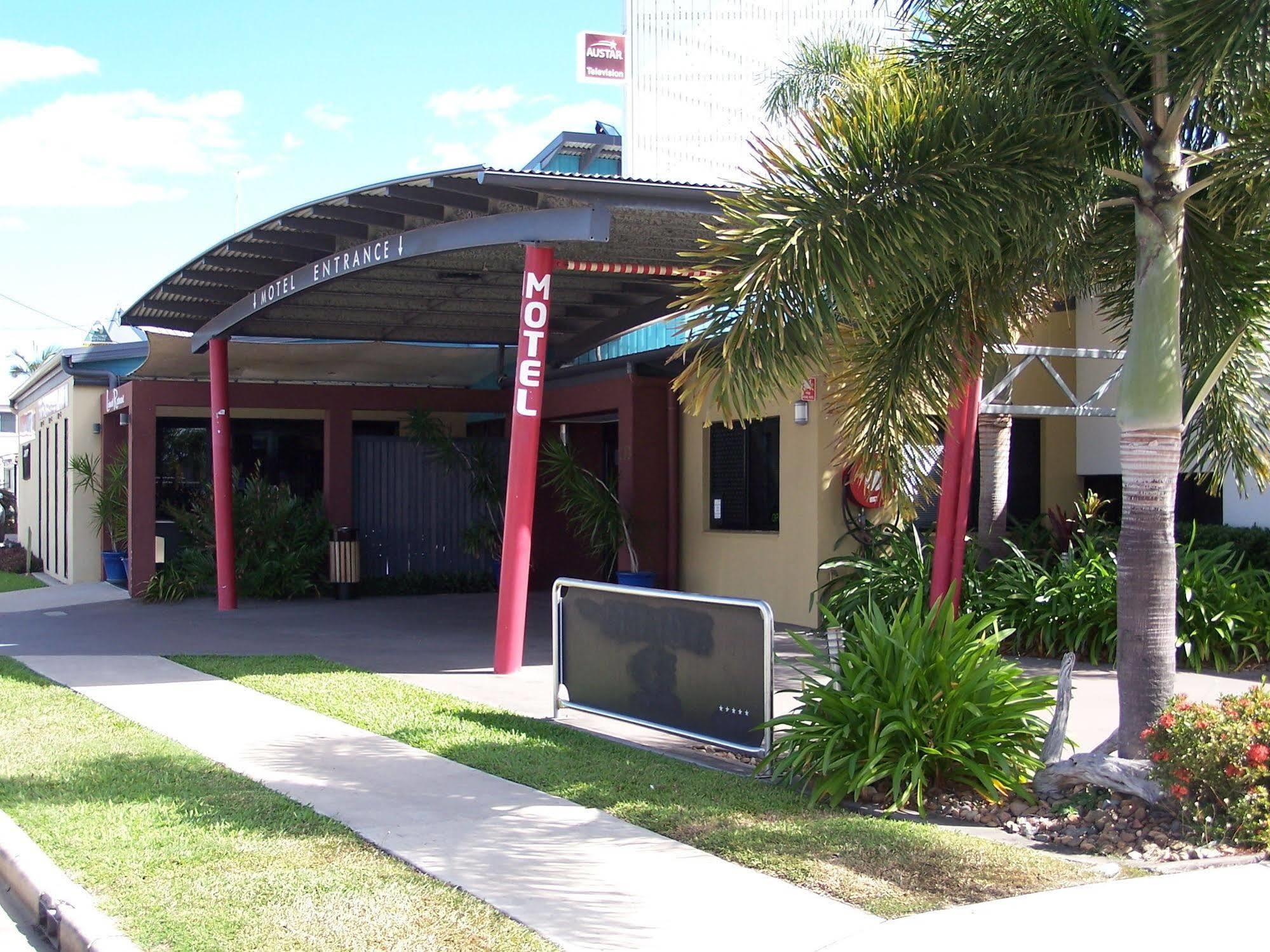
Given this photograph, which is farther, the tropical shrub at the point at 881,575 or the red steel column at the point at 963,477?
the tropical shrub at the point at 881,575

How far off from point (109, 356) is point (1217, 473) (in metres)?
18.8

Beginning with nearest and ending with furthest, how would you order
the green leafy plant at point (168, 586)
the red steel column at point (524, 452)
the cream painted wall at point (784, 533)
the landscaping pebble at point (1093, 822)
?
the landscaping pebble at point (1093, 822) → the red steel column at point (524, 452) → the cream painted wall at point (784, 533) → the green leafy plant at point (168, 586)

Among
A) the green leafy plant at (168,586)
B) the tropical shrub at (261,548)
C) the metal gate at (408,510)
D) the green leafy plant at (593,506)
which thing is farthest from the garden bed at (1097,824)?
the metal gate at (408,510)

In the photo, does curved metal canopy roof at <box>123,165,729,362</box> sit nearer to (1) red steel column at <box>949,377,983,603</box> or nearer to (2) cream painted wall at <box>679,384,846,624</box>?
(2) cream painted wall at <box>679,384,846,624</box>

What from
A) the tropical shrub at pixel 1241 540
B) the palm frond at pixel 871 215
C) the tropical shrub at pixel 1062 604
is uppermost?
the palm frond at pixel 871 215

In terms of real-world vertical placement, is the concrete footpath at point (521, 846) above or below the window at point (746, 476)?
below

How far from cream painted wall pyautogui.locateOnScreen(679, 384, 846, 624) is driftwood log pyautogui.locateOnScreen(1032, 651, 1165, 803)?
20.8ft

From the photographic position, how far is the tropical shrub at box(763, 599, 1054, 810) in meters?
6.82

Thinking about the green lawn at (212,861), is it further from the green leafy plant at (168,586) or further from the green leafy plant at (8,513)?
the green leafy plant at (8,513)

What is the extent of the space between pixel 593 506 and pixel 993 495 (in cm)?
529

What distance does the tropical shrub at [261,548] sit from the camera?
726 inches

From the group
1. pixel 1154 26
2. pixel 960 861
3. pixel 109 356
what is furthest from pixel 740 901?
pixel 109 356

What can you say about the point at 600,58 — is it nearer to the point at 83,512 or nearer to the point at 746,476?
the point at 83,512

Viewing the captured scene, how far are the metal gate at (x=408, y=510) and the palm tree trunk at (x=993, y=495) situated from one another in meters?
9.07
